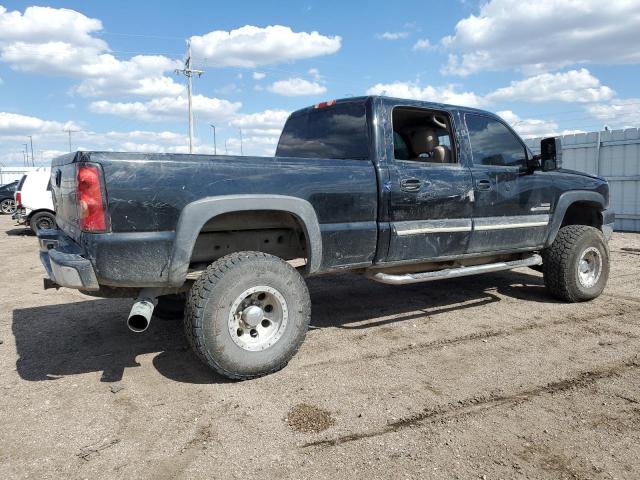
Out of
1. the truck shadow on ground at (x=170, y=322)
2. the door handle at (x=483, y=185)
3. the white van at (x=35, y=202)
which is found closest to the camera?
the truck shadow on ground at (x=170, y=322)

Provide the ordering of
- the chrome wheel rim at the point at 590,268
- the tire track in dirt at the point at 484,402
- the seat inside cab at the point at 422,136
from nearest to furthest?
1. the tire track in dirt at the point at 484,402
2. the seat inside cab at the point at 422,136
3. the chrome wheel rim at the point at 590,268

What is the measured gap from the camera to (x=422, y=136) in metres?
4.95

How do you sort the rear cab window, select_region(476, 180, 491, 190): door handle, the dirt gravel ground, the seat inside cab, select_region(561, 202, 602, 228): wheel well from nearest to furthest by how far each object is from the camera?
the dirt gravel ground → the rear cab window → select_region(476, 180, 491, 190): door handle → the seat inside cab → select_region(561, 202, 602, 228): wheel well

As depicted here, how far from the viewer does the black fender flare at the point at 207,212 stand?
3209 millimetres

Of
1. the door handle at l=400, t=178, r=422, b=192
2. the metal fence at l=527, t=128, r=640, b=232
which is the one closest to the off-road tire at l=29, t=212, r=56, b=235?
the door handle at l=400, t=178, r=422, b=192

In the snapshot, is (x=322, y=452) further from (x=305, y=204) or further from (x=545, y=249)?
(x=545, y=249)

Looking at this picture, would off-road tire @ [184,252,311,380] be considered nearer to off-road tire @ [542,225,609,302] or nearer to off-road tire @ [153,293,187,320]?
off-road tire @ [153,293,187,320]

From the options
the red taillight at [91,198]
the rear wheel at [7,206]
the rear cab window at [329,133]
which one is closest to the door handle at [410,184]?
the rear cab window at [329,133]

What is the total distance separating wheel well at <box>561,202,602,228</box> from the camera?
5.87 m

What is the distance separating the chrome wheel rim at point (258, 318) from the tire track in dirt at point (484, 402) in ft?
3.23

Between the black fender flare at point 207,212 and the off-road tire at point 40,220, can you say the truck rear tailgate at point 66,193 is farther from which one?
the off-road tire at point 40,220

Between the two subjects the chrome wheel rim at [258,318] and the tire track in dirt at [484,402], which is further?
the chrome wheel rim at [258,318]

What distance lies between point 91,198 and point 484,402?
9.11 feet

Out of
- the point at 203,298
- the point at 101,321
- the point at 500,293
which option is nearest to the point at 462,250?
the point at 500,293
